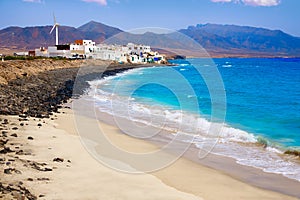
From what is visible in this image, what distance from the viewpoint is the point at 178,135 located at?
13.9m

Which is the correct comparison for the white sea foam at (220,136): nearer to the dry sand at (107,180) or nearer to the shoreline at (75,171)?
the shoreline at (75,171)

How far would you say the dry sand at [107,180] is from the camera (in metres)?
6.46

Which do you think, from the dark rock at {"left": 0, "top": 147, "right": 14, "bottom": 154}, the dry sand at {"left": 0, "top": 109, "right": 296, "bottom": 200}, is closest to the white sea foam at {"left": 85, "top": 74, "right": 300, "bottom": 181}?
the dry sand at {"left": 0, "top": 109, "right": 296, "bottom": 200}

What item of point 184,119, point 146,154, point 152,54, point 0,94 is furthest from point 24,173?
point 152,54

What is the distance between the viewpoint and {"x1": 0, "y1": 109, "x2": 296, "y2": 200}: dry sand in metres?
6.46

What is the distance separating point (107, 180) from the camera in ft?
23.9

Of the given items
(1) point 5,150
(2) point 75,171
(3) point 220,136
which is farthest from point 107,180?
(3) point 220,136

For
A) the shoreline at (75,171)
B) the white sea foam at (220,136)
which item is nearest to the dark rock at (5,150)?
the shoreline at (75,171)

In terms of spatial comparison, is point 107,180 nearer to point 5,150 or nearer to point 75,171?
point 75,171

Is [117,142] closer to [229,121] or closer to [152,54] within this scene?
[229,121]

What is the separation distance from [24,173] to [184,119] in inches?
483

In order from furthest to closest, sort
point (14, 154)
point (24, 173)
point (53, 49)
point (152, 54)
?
point (152, 54) < point (53, 49) < point (14, 154) < point (24, 173)

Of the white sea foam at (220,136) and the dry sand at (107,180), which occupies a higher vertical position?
the dry sand at (107,180)

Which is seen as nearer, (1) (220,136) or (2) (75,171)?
(2) (75,171)
